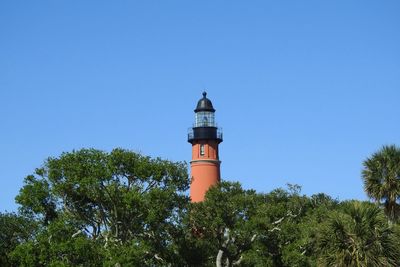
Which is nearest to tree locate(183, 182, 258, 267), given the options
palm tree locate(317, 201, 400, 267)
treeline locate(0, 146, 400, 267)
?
treeline locate(0, 146, 400, 267)

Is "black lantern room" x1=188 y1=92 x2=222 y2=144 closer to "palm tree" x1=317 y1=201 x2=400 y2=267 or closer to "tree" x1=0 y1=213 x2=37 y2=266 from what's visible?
"tree" x1=0 y1=213 x2=37 y2=266

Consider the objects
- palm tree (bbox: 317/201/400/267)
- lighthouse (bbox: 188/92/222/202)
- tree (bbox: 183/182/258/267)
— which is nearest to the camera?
palm tree (bbox: 317/201/400/267)

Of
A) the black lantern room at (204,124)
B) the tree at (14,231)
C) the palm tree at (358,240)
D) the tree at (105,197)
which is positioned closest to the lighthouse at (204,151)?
the black lantern room at (204,124)

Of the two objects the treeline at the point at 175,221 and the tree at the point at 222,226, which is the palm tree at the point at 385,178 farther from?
the tree at the point at 222,226

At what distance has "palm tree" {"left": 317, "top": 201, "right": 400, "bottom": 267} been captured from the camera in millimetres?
26391

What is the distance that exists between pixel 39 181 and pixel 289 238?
58.7 ft

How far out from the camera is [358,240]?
26.8 metres

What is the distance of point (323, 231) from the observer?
27547 mm

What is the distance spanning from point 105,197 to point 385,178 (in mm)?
15093

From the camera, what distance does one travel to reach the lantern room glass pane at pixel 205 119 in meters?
64.1

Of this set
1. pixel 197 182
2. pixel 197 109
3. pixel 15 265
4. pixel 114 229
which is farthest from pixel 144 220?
pixel 197 109

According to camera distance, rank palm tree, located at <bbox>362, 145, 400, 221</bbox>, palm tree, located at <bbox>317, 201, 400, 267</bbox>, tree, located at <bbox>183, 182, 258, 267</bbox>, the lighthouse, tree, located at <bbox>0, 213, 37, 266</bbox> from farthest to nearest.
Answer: the lighthouse < tree, located at <bbox>0, 213, 37, 266</bbox> < tree, located at <bbox>183, 182, 258, 267</bbox> < palm tree, located at <bbox>362, 145, 400, 221</bbox> < palm tree, located at <bbox>317, 201, 400, 267</bbox>

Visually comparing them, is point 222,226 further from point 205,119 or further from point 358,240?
point 358,240

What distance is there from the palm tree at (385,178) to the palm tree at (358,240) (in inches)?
363
